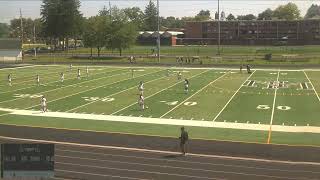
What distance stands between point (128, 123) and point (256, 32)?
399 ft

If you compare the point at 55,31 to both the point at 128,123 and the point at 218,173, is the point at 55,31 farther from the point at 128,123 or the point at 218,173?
the point at 218,173

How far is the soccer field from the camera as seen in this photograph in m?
26.2

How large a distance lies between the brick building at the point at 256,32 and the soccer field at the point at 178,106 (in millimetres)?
88441

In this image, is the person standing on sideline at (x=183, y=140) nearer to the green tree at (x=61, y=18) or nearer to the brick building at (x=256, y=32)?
the green tree at (x=61, y=18)

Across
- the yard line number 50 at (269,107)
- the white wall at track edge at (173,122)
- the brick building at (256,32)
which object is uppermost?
the brick building at (256,32)

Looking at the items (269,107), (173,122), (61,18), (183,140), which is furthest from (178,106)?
(61,18)

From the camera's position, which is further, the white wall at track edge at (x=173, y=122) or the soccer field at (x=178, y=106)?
the white wall at track edge at (x=173, y=122)

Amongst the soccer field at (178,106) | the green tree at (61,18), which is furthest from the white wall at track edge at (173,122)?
the green tree at (61,18)

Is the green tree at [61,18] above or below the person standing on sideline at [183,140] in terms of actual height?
above

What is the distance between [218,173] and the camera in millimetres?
17875

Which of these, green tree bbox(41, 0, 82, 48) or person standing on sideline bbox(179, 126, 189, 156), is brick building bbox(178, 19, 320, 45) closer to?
green tree bbox(41, 0, 82, 48)

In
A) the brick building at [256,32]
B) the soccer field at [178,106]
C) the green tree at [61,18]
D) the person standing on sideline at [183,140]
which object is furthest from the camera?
the brick building at [256,32]

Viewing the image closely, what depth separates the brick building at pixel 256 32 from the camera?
452 ft

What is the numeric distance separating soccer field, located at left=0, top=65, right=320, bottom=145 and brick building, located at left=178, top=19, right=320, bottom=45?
290 feet
